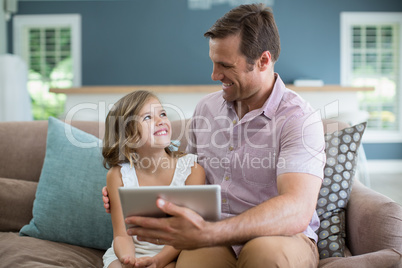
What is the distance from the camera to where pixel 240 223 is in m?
1.22

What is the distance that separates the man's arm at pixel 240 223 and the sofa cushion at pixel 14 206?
2.94 feet

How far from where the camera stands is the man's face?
1678mm

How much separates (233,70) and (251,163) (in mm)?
401

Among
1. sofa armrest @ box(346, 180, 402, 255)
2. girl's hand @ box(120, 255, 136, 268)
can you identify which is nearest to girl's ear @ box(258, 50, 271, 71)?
sofa armrest @ box(346, 180, 402, 255)

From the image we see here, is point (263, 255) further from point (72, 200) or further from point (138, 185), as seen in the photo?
point (72, 200)

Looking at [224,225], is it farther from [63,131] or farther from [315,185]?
[63,131]

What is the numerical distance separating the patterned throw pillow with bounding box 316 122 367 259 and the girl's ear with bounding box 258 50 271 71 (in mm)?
417

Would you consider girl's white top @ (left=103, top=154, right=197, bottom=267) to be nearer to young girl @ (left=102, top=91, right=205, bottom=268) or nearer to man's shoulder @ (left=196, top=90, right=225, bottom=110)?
young girl @ (left=102, top=91, right=205, bottom=268)

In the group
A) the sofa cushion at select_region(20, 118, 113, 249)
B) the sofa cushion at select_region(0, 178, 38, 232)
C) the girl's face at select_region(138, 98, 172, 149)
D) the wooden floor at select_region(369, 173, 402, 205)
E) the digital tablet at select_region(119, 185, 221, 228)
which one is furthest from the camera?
the wooden floor at select_region(369, 173, 402, 205)

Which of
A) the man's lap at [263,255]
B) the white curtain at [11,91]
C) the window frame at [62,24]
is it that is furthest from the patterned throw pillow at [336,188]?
→ the window frame at [62,24]

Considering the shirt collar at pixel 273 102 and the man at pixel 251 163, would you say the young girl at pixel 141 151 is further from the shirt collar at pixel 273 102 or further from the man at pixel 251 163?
the shirt collar at pixel 273 102

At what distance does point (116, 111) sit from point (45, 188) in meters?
0.50

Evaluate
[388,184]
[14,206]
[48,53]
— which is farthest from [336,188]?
[48,53]

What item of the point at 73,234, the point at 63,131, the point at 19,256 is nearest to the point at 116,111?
the point at 63,131
